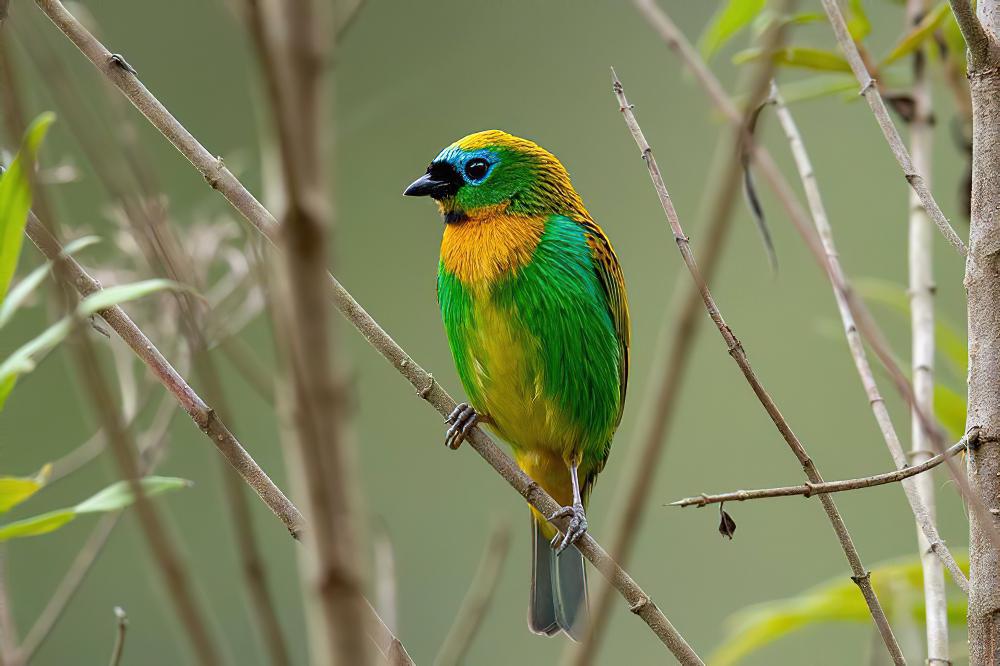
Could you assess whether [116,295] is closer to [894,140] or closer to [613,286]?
[894,140]

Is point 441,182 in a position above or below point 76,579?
above

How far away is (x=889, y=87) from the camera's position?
2.61m

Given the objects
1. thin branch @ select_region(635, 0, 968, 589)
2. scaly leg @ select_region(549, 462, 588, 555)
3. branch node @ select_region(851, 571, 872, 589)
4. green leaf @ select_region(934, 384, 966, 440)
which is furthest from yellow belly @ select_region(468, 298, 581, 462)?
branch node @ select_region(851, 571, 872, 589)

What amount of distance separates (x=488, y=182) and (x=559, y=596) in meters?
1.22

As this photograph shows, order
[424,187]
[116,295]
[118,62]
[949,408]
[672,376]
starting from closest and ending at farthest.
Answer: [672,376] < [116,295] < [118,62] < [949,408] < [424,187]

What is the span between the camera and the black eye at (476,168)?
3404 mm

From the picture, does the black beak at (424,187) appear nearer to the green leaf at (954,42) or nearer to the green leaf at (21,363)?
the green leaf at (954,42)

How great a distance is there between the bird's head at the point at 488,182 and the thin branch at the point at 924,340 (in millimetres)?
1183

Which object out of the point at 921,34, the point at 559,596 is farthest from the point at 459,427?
the point at 921,34

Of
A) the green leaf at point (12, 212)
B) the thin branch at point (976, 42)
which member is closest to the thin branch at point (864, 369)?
the thin branch at point (976, 42)

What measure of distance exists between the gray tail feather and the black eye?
1.12 metres

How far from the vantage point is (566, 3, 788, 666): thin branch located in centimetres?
65

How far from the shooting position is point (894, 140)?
1.60m

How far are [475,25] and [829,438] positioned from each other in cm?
334
